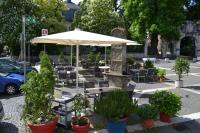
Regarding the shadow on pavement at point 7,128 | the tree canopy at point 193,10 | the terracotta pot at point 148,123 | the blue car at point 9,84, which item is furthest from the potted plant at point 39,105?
the tree canopy at point 193,10

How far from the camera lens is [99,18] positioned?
135 feet

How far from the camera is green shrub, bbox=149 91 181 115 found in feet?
34.5

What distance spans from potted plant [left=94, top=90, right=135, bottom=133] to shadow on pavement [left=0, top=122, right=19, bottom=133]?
9.37 ft

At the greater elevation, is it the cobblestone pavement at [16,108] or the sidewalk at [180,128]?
the cobblestone pavement at [16,108]

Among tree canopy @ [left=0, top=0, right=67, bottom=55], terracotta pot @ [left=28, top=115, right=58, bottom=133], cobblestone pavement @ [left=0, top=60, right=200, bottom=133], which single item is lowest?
cobblestone pavement @ [left=0, top=60, right=200, bottom=133]

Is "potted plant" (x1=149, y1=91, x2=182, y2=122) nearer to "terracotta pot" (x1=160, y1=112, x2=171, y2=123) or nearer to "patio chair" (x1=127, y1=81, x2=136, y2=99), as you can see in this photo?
"terracotta pot" (x1=160, y1=112, x2=171, y2=123)

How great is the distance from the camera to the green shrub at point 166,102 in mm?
10523

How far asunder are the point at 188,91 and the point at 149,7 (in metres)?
24.3

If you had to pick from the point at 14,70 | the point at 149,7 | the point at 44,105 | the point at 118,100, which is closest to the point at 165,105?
the point at 118,100

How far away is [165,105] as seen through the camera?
10.6m

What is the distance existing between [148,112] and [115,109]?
1.53 m

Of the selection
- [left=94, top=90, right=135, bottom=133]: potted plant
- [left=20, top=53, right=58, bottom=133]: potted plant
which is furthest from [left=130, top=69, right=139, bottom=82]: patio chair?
[left=20, top=53, right=58, bottom=133]: potted plant

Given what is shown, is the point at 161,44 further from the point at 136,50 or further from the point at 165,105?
the point at 165,105

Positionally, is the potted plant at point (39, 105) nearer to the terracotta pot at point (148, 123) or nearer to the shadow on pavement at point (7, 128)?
the shadow on pavement at point (7, 128)
